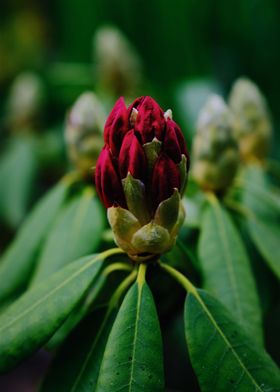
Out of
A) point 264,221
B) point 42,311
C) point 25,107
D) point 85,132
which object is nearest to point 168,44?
point 25,107

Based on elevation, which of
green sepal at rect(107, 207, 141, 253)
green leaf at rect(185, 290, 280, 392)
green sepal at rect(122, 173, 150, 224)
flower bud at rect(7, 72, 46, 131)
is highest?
flower bud at rect(7, 72, 46, 131)

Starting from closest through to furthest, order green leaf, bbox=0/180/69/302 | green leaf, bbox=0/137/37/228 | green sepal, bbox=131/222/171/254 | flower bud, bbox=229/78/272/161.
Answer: green sepal, bbox=131/222/171/254 → green leaf, bbox=0/180/69/302 → flower bud, bbox=229/78/272/161 → green leaf, bbox=0/137/37/228

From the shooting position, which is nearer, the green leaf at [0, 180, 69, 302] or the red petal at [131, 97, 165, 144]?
the red petal at [131, 97, 165, 144]

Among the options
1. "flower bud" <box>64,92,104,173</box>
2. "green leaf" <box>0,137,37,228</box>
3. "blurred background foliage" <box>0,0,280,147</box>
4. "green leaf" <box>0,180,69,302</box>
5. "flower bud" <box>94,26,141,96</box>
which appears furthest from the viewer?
"blurred background foliage" <box>0,0,280,147</box>

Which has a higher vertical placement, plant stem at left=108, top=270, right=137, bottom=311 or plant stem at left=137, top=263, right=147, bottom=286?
plant stem at left=137, top=263, right=147, bottom=286

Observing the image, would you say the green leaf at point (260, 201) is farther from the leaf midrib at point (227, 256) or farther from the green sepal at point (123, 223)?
the green sepal at point (123, 223)

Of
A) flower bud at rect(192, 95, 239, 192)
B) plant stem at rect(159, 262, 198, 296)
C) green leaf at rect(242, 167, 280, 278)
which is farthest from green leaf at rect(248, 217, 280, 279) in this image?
plant stem at rect(159, 262, 198, 296)

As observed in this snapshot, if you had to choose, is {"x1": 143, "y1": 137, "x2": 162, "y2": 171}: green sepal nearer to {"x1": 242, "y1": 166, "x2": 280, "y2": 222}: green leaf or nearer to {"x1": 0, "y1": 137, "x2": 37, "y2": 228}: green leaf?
{"x1": 242, "y1": 166, "x2": 280, "y2": 222}: green leaf
